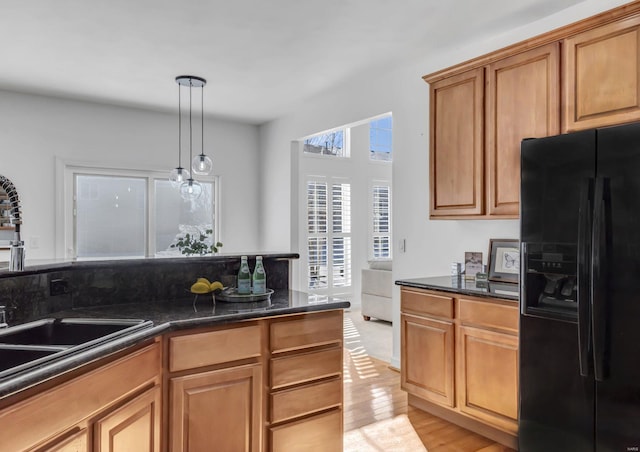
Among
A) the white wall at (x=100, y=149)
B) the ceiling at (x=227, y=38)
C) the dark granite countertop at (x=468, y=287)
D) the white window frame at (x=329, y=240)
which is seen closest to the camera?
the dark granite countertop at (x=468, y=287)

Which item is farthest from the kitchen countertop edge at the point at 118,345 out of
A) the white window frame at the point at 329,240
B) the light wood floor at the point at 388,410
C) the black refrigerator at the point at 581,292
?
the white window frame at the point at 329,240

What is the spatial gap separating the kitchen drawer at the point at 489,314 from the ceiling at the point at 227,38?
6.05 feet

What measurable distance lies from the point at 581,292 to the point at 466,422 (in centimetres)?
128

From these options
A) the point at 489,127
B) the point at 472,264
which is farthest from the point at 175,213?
the point at 489,127

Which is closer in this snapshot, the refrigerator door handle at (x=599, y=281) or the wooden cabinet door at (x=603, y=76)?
the refrigerator door handle at (x=599, y=281)

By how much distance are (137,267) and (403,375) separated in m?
1.96

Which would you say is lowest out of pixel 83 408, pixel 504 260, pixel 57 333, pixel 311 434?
pixel 311 434

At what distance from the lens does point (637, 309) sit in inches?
76.4

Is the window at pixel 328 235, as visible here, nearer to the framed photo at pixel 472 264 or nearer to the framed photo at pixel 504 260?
the framed photo at pixel 472 264

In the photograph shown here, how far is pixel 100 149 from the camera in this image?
5047 millimetres

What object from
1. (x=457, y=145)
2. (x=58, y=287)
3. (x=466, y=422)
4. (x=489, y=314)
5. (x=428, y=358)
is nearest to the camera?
(x=58, y=287)

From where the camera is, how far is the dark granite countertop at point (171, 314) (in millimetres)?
1323

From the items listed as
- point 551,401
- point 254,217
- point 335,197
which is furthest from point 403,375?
point 335,197

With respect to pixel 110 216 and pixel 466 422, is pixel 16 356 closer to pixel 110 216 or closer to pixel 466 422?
pixel 466 422
